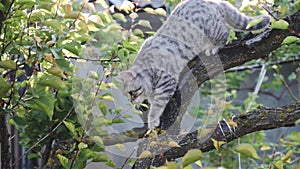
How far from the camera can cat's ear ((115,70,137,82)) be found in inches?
32.5

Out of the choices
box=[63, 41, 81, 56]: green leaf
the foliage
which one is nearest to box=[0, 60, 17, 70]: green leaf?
the foliage

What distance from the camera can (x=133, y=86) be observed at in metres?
0.82

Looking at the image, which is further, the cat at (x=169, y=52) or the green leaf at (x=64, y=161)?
the green leaf at (x=64, y=161)

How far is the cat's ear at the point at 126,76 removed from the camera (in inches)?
32.5

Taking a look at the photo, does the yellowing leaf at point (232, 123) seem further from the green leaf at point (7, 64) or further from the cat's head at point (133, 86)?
the green leaf at point (7, 64)

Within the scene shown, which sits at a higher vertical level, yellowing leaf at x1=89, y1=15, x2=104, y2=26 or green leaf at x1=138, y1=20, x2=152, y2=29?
green leaf at x1=138, y1=20, x2=152, y2=29

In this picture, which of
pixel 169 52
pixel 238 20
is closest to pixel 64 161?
pixel 169 52

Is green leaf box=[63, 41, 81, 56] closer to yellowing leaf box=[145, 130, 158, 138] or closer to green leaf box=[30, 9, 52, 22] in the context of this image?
green leaf box=[30, 9, 52, 22]

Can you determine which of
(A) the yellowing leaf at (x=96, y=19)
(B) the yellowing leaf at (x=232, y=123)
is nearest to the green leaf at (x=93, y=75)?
(A) the yellowing leaf at (x=96, y=19)

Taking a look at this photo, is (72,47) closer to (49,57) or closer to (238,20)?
(49,57)

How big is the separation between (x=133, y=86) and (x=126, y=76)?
0.03 meters

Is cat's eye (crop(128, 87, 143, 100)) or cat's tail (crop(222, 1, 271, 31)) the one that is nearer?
cat's eye (crop(128, 87, 143, 100))

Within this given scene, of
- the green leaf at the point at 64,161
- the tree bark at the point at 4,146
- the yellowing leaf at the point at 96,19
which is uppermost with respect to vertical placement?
the yellowing leaf at the point at 96,19

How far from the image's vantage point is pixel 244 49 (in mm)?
1005
